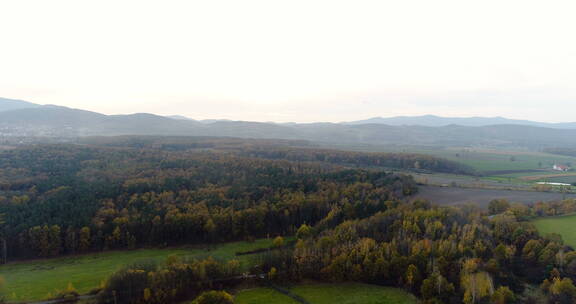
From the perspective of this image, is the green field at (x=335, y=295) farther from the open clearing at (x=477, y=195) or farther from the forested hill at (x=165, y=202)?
the open clearing at (x=477, y=195)

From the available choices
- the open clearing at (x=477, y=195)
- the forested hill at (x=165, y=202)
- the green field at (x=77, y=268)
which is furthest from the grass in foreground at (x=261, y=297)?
the open clearing at (x=477, y=195)

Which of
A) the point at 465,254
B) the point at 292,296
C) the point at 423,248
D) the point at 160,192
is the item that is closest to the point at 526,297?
the point at 465,254

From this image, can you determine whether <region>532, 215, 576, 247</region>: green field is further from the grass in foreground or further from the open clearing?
the grass in foreground

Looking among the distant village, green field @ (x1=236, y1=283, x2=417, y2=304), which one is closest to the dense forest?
green field @ (x1=236, y1=283, x2=417, y2=304)

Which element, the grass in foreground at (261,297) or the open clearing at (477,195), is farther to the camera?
the open clearing at (477,195)

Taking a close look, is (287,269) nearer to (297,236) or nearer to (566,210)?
(297,236)
